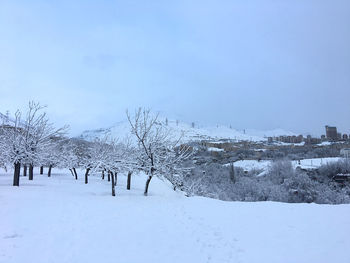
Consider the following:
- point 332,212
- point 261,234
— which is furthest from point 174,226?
point 332,212

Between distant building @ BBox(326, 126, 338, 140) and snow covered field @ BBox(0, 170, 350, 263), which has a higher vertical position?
distant building @ BBox(326, 126, 338, 140)

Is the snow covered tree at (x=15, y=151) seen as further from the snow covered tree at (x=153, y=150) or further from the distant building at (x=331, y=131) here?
the distant building at (x=331, y=131)

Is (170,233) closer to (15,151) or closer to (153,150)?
(153,150)

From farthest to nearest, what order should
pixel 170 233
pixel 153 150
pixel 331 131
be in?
pixel 331 131
pixel 153 150
pixel 170 233

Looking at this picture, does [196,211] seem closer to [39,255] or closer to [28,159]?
[39,255]

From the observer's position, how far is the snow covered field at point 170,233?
579 centimetres

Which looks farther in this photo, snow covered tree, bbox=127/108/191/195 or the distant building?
the distant building

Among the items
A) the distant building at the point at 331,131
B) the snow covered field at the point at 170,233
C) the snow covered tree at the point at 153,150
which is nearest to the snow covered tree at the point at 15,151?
the snow covered field at the point at 170,233

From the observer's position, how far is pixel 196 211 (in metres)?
10.8

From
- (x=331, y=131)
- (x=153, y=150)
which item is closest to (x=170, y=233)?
(x=153, y=150)

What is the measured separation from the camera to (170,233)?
7523 millimetres

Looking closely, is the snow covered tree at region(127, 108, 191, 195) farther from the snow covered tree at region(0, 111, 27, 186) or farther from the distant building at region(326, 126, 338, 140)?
the distant building at region(326, 126, 338, 140)

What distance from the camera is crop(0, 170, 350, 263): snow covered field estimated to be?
5785mm

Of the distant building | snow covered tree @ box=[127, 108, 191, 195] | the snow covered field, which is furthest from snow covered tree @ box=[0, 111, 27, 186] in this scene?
the distant building
